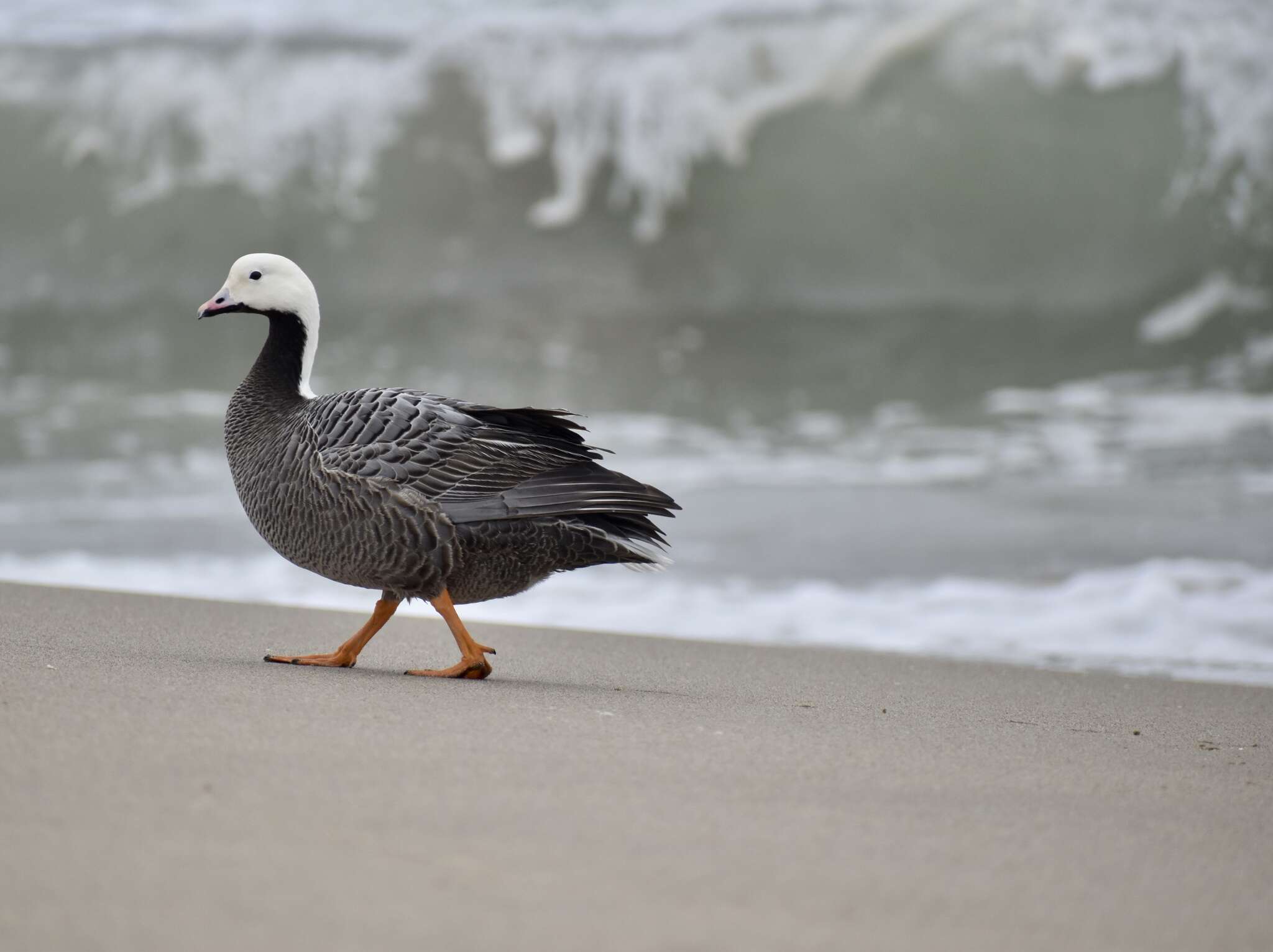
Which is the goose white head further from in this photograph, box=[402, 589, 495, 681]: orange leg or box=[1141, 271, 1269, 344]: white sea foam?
box=[1141, 271, 1269, 344]: white sea foam

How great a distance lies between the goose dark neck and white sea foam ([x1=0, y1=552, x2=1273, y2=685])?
262 centimetres

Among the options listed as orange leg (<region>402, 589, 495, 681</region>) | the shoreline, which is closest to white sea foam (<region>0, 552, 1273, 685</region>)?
the shoreline

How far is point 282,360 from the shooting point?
454 cm

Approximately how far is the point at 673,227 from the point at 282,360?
9.70 meters

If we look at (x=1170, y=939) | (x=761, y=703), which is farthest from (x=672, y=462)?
(x=1170, y=939)

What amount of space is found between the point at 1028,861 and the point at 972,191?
12.0 meters

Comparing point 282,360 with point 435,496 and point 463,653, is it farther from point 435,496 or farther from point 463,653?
point 463,653

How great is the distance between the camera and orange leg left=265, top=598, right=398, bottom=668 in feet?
13.5

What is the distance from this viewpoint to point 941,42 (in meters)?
13.9

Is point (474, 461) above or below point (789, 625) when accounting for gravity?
above

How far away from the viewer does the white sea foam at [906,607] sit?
6.42m

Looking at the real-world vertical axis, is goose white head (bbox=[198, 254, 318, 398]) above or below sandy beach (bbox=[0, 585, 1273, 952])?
above

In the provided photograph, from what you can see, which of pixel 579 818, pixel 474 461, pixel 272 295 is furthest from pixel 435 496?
pixel 579 818

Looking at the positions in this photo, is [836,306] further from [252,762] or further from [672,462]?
[252,762]
